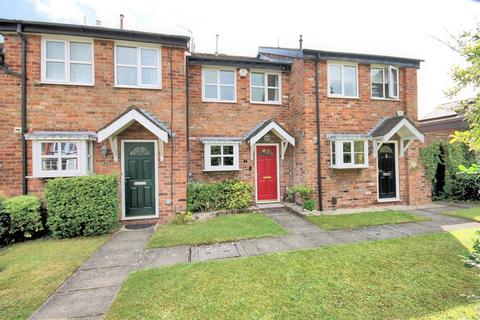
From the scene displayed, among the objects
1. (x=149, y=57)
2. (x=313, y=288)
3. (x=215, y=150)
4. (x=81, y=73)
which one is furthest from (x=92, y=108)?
(x=313, y=288)

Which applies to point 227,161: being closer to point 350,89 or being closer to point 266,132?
point 266,132

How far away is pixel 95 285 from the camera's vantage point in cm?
378

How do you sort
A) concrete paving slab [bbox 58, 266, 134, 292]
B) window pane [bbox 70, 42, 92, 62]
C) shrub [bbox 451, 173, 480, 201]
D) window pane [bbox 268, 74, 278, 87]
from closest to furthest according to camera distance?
concrete paving slab [bbox 58, 266, 134, 292]
window pane [bbox 70, 42, 92, 62]
window pane [bbox 268, 74, 278, 87]
shrub [bbox 451, 173, 480, 201]

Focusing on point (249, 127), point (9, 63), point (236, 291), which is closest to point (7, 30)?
point (9, 63)

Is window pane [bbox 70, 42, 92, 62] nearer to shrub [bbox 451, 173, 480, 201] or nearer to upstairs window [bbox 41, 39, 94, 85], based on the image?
upstairs window [bbox 41, 39, 94, 85]

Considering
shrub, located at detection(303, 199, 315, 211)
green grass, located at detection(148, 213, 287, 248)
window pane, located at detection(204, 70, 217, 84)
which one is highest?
window pane, located at detection(204, 70, 217, 84)

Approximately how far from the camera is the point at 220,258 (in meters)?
4.67

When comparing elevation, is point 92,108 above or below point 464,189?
above

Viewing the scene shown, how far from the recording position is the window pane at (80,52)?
7172mm

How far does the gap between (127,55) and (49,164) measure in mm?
4191

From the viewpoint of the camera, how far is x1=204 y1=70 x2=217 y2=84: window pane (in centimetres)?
901

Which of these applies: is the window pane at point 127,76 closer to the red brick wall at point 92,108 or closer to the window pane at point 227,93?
the red brick wall at point 92,108

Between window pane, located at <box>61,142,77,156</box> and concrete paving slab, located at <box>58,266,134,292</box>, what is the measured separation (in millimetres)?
4008

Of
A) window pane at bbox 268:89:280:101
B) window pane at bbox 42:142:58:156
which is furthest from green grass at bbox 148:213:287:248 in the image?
window pane at bbox 268:89:280:101
